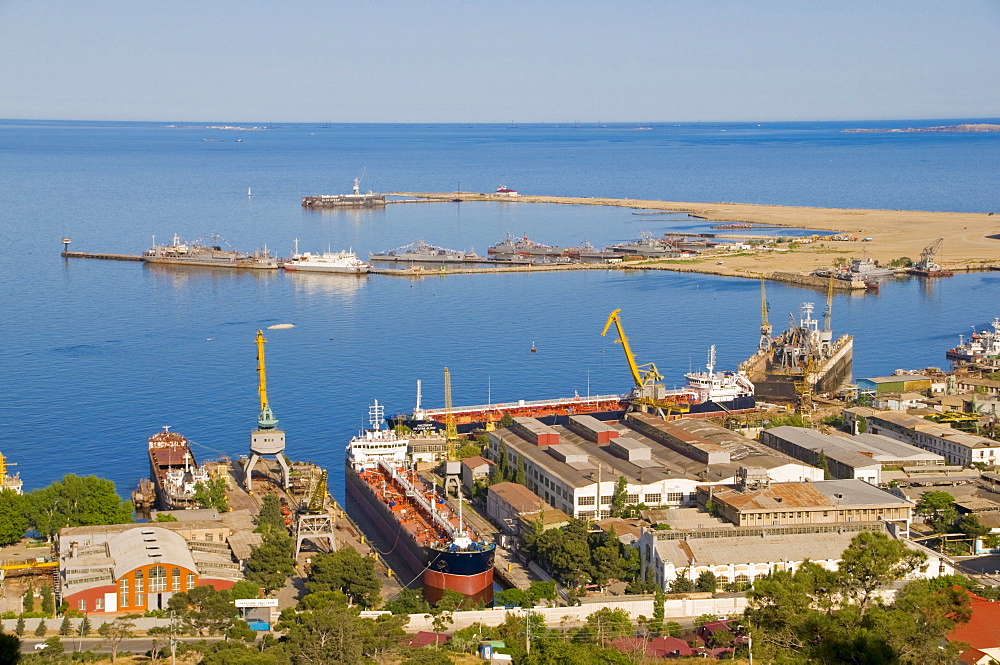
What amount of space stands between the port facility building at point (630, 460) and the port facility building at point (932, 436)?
374cm

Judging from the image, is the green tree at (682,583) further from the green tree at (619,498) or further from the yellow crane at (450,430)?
the yellow crane at (450,430)

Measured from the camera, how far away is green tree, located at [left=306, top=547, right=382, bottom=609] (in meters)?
16.9

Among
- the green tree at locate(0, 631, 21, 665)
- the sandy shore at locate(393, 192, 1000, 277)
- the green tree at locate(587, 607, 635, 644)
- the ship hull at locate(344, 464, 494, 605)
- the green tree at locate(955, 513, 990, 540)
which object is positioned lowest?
the ship hull at locate(344, 464, 494, 605)

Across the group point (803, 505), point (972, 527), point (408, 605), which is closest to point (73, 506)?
point (408, 605)

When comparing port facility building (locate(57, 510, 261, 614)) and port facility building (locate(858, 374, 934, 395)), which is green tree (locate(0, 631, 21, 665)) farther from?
port facility building (locate(858, 374, 934, 395))

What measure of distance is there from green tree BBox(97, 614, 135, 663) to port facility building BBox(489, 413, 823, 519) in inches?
→ 299

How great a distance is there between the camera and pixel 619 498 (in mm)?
20250

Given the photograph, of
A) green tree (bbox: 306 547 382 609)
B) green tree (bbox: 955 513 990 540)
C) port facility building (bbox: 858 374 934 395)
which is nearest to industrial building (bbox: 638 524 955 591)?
green tree (bbox: 955 513 990 540)

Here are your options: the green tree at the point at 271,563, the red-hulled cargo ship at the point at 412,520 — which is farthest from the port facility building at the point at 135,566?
the red-hulled cargo ship at the point at 412,520

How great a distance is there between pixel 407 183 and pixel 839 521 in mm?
84616

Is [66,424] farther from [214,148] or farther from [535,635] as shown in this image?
[214,148]

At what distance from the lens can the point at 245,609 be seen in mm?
16234

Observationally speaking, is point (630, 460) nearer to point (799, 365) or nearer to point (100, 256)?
point (799, 365)

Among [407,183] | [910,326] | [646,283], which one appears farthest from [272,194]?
[910,326]
